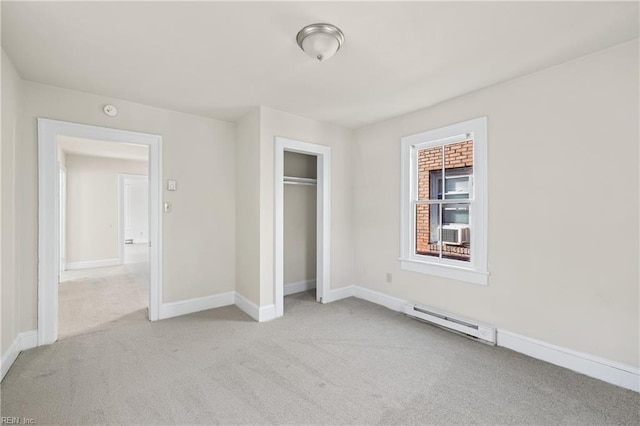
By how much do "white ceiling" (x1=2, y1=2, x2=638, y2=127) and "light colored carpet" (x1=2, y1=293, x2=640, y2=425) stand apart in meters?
2.50

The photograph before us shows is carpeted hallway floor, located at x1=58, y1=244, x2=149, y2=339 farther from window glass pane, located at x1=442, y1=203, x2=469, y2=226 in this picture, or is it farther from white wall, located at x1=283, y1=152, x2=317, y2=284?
window glass pane, located at x1=442, y1=203, x2=469, y2=226

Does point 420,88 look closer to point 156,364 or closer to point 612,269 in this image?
point 612,269

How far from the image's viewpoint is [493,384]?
2223 millimetres

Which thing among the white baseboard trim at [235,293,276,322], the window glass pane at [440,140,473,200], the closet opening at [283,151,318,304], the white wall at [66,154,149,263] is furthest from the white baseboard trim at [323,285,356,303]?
the white wall at [66,154,149,263]

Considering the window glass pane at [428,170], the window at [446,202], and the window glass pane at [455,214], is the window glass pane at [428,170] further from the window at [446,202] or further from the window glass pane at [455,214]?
the window glass pane at [455,214]

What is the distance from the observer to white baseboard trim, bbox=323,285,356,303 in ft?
13.9

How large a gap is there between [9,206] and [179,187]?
1.50 metres

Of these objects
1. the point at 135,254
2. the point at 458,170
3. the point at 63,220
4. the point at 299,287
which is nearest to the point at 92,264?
the point at 63,220

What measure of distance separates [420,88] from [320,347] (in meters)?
2.70

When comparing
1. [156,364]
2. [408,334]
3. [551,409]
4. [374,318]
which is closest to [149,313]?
[156,364]

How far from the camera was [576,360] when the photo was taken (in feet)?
7.88

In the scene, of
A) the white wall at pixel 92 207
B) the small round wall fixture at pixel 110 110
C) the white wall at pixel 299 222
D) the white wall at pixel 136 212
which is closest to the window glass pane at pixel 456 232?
the white wall at pixel 299 222

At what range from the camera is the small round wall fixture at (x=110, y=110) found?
10.4ft

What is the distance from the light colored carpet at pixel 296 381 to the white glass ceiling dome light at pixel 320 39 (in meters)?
2.43
